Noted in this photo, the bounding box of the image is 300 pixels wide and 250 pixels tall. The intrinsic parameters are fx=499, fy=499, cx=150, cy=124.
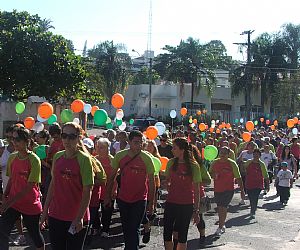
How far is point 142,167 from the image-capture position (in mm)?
5773

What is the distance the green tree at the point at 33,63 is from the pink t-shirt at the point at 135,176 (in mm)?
20172

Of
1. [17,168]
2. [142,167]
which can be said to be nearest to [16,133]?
[17,168]

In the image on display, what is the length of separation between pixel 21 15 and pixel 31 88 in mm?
4464

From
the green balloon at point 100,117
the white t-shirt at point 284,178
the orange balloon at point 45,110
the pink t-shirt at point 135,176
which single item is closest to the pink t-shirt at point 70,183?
the pink t-shirt at point 135,176

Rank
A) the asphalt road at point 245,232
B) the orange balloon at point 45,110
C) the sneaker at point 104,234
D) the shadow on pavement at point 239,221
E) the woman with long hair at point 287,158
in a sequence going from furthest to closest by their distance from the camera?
the woman with long hair at point 287,158, the orange balloon at point 45,110, the shadow on pavement at point 239,221, the sneaker at point 104,234, the asphalt road at point 245,232

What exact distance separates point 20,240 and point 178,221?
2497 mm

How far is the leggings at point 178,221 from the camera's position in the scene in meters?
5.91

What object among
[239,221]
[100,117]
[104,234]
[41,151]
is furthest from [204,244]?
[100,117]

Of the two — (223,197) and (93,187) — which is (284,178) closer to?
(223,197)

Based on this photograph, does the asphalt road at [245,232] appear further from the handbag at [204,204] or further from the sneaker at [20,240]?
the handbag at [204,204]

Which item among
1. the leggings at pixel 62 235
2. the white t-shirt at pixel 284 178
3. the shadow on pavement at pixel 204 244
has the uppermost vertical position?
the leggings at pixel 62 235

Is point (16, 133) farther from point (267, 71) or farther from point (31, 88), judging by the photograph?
point (267, 71)

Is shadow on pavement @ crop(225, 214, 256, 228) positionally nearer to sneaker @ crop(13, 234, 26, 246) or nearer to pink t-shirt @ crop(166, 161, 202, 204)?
pink t-shirt @ crop(166, 161, 202, 204)

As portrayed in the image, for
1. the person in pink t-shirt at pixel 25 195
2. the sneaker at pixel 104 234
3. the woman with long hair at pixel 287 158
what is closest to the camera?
the person in pink t-shirt at pixel 25 195
